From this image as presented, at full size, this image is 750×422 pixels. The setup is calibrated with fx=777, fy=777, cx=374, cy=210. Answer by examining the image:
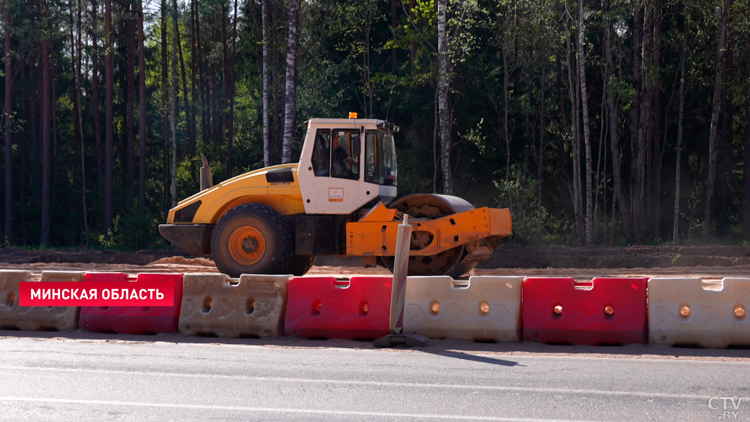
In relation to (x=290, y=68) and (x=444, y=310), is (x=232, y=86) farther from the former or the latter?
(x=444, y=310)

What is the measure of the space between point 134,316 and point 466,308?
174 inches

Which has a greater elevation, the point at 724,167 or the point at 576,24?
the point at 576,24

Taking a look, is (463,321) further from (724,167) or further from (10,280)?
(724,167)

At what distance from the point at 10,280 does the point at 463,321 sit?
20.9 ft

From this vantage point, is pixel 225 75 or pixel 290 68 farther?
pixel 225 75

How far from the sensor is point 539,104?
37.5 metres

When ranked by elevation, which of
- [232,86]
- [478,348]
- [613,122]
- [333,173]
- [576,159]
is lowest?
[478,348]

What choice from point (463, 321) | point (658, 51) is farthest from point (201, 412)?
point (658, 51)

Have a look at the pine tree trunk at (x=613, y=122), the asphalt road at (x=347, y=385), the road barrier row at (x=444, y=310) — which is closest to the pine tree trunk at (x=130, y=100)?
the pine tree trunk at (x=613, y=122)

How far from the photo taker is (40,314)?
10672 mm

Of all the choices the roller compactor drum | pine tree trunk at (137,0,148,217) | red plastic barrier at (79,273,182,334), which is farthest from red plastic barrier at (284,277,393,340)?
pine tree trunk at (137,0,148,217)

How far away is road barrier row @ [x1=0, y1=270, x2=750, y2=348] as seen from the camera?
902 centimetres

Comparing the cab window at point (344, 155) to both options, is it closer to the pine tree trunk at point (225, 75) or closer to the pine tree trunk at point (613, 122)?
the pine tree trunk at point (613, 122)
